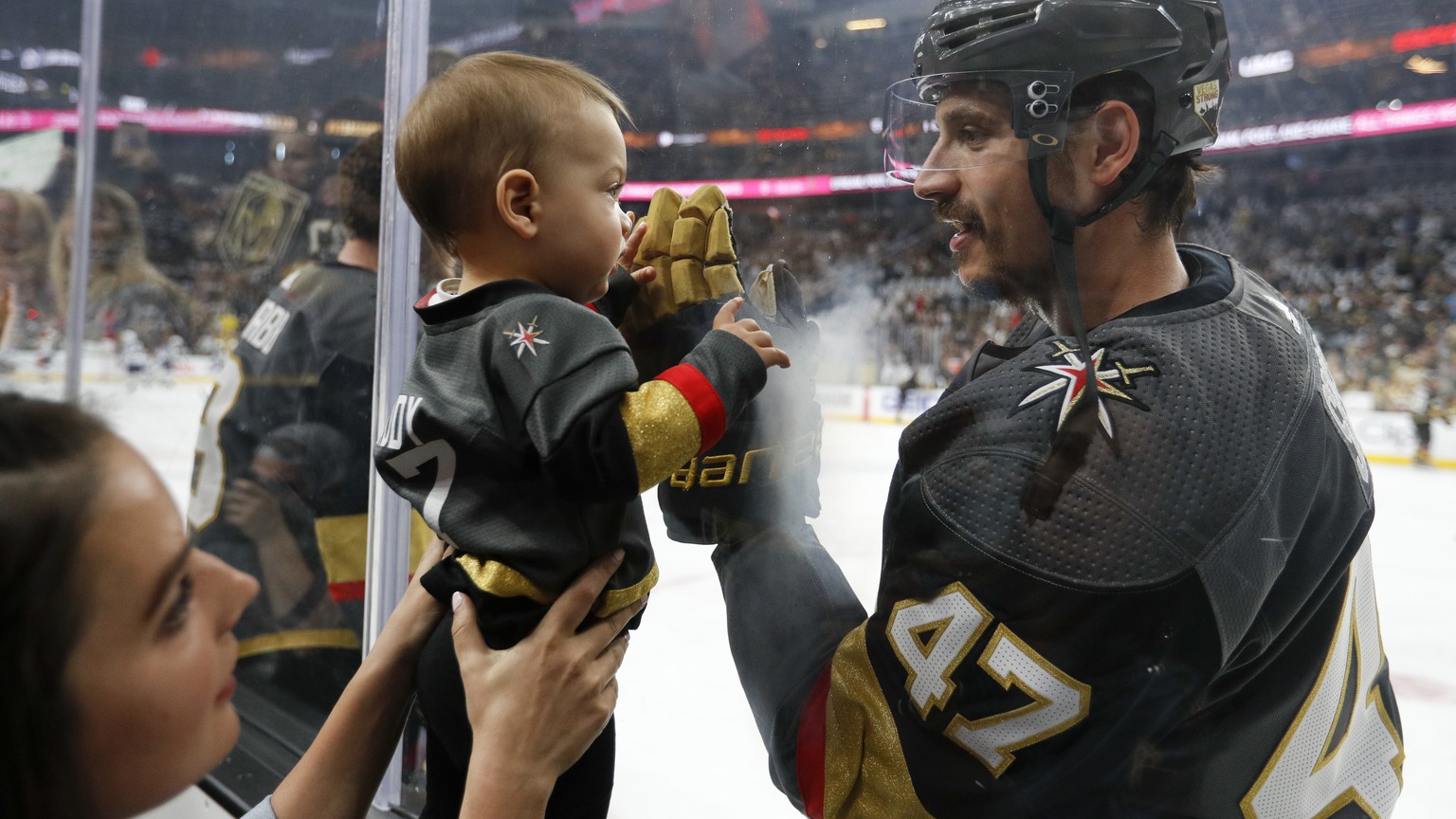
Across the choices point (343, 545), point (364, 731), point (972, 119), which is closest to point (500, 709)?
point (364, 731)

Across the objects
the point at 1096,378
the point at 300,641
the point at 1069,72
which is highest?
the point at 1069,72

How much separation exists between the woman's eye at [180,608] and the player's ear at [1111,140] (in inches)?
31.0

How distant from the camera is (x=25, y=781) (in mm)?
446

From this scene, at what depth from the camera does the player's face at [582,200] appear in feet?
3.02

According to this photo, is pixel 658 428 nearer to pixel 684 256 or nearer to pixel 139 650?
pixel 684 256

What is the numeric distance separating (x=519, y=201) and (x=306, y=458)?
4.64 ft

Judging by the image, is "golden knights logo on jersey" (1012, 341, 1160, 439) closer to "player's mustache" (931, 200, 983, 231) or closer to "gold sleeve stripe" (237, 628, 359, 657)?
"player's mustache" (931, 200, 983, 231)

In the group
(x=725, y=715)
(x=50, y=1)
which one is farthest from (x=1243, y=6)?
(x=50, y=1)

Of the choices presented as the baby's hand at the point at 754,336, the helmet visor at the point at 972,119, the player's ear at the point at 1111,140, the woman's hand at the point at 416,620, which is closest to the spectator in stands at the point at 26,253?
the woman's hand at the point at 416,620

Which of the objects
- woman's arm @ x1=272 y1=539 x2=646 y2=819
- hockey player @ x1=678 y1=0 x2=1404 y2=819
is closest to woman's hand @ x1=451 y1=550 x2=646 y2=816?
woman's arm @ x1=272 y1=539 x2=646 y2=819

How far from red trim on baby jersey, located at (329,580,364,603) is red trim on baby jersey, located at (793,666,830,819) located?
4.33ft

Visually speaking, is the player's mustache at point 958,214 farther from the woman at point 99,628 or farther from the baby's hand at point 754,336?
the woman at point 99,628

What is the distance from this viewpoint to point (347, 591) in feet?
6.70

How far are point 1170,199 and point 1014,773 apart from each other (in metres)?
0.56
